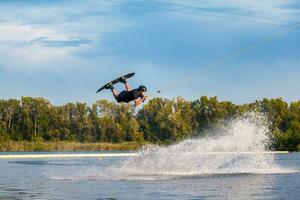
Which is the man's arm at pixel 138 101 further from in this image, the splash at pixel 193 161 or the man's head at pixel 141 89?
the splash at pixel 193 161

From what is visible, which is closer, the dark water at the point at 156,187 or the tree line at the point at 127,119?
the dark water at the point at 156,187

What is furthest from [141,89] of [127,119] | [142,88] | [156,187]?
[127,119]

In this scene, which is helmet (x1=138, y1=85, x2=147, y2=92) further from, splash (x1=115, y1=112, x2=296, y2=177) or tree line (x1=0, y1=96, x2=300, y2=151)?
tree line (x1=0, y1=96, x2=300, y2=151)

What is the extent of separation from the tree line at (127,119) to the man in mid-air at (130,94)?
92134 mm

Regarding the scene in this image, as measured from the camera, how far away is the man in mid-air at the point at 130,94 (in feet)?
89.8

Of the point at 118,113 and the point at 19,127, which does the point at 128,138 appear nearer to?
the point at 118,113

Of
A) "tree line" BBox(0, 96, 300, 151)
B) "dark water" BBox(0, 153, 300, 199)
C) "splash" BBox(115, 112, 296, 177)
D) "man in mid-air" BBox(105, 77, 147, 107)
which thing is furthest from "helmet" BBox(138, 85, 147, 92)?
"tree line" BBox(0, 96, 300, 151)

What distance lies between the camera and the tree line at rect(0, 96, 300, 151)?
4921 inches

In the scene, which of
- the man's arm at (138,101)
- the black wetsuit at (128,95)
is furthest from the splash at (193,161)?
the black wetsuit at (128,95)

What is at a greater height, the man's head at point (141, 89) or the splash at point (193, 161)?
the man's head at point (141, 89)

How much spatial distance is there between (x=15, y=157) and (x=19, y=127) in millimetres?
50936

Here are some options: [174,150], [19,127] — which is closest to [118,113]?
[19,127]

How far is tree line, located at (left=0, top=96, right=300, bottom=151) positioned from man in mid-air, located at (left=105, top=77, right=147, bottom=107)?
9213cm

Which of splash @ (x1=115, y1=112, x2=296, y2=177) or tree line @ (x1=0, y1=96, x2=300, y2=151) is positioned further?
tree line @ (x1=0, y1=96, x2=300, y2=151)
